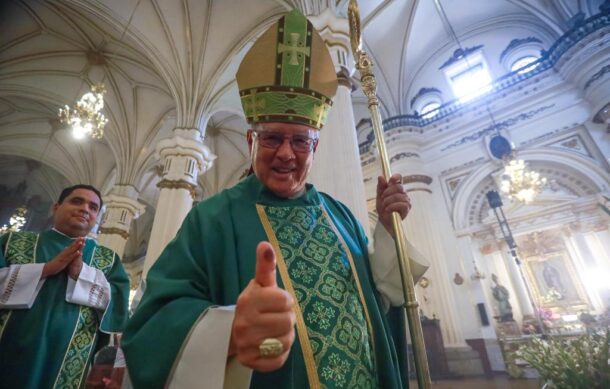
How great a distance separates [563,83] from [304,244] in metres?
9.38

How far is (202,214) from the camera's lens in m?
0.99

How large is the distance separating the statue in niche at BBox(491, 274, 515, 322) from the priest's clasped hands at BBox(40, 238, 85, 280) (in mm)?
8452

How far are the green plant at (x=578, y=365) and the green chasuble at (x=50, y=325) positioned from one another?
2.61 m

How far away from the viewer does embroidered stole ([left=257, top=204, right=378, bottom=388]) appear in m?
0.82

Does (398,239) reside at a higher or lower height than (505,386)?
higher

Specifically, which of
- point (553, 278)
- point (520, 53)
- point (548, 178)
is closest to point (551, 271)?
point (553, 278)

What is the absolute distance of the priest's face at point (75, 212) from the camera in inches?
77.7

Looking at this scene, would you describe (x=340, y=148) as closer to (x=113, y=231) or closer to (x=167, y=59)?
(x=167, y=59)

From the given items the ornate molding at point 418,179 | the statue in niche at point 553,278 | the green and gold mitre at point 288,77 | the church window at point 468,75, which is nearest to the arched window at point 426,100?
the church window at point 468,75

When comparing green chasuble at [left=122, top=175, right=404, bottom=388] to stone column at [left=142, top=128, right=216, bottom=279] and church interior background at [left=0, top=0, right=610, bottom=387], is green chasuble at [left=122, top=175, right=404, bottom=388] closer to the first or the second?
church interior background at [left=0, top=0, right=610, bottom=387]

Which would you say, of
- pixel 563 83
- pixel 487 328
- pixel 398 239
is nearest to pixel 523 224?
pixel 487 328

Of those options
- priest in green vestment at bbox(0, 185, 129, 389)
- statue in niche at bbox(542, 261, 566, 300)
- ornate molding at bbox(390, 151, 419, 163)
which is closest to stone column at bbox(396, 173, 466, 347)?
ornate molding at bbox(390, 151, 419, 163)

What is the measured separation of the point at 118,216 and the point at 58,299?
322 inches

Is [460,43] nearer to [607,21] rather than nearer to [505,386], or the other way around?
[607,21]
